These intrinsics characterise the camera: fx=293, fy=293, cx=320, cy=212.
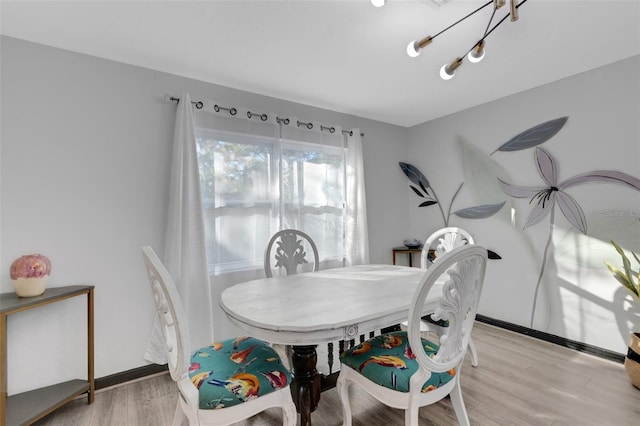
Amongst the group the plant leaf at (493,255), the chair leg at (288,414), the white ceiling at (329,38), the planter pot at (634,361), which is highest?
the white ceiling at (329,38)

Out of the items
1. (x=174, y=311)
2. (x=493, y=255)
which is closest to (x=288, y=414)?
(x=174, y=311)

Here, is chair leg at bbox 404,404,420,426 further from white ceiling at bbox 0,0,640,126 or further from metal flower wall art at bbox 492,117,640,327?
metal flower wall art at bbox 492,117,640,327

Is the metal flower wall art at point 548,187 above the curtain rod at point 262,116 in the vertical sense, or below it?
below

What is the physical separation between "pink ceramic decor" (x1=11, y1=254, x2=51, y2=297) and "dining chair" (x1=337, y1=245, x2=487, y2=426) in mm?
1845

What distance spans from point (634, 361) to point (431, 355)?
175 cm

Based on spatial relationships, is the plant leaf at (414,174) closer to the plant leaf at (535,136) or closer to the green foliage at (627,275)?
the plant leaf at (535,136)

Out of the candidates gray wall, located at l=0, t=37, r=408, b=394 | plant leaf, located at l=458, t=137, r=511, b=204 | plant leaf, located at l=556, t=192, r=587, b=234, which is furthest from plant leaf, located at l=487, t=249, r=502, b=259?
gray wall, located at l=0, t=37, r=408, b=394

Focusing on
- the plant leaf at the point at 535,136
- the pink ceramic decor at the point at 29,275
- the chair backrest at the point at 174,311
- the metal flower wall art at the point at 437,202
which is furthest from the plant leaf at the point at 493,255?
the pink ceramic decor at the point at 29,275

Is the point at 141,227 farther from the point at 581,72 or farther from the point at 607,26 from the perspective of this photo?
the point at 581,72

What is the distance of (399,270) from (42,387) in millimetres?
2518

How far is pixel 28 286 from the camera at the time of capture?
1700 millimetres

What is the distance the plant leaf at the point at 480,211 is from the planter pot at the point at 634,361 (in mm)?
1419

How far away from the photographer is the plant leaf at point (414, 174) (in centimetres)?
384

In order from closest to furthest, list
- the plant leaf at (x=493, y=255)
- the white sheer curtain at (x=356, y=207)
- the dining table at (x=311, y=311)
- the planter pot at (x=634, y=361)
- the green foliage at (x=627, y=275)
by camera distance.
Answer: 1. the dining table at (x=311, y=311)
2. the planter pot at (x=634, y=361)
3. the green foliage at (x=627, y=275)
4. the plant leaf at (x=493, y=255)
5. the white sheer curtain at (x=356, y=207)
